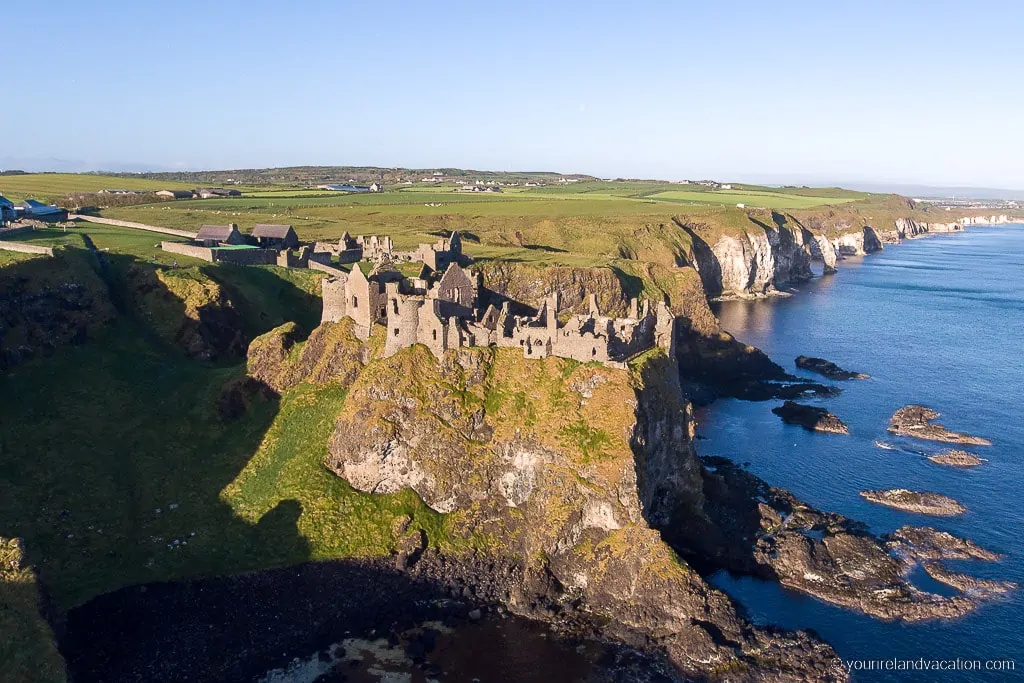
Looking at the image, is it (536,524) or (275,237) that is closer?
(536,524)

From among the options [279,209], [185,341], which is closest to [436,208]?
[279,209]

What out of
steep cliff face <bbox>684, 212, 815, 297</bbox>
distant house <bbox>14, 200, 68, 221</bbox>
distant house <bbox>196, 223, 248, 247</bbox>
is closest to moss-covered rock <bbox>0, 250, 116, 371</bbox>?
distant house <bbox>196, 223, 248, 247</bbox>

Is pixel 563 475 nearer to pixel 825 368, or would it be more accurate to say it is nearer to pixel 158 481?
pixel 158 481

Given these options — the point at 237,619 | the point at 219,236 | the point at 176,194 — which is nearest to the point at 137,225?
the point at 219,236

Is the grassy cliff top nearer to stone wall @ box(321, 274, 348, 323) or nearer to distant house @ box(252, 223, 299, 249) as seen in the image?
distant house @ box(252, 223, 299, 249)

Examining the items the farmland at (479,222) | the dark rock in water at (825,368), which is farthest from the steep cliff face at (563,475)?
the dark rock in water at (825,368)

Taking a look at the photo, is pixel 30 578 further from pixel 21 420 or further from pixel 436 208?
pixel 436 208
